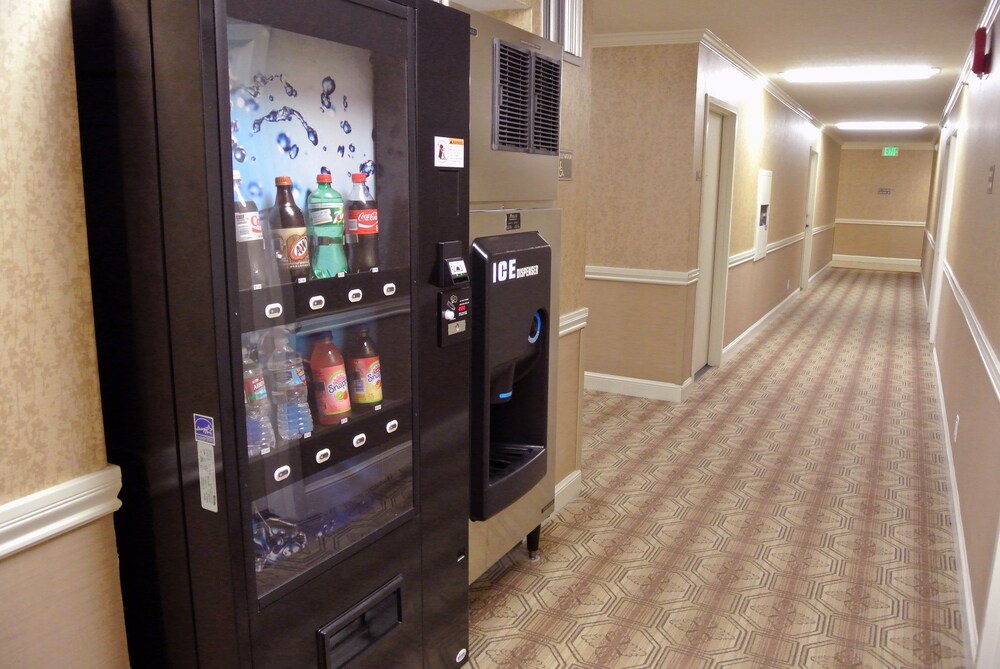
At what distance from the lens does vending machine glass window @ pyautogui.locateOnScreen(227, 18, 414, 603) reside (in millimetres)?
1507

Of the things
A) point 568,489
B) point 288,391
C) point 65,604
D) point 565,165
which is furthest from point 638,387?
point 65,604

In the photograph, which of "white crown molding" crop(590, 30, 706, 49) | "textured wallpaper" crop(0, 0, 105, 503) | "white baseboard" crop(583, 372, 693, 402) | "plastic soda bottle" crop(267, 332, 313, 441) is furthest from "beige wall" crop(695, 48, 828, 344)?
"textured wallpaper" crop(0, 0, 105, 503)

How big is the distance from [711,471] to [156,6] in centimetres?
344

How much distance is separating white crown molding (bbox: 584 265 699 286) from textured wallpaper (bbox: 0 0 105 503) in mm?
4095

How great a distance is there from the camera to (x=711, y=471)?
12.8 ft

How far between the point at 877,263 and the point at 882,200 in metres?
1.23

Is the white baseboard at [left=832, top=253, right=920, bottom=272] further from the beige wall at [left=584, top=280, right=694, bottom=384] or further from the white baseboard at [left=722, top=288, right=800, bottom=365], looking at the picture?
the beige wall at [left=584, top=280, right=694, bottom=384]

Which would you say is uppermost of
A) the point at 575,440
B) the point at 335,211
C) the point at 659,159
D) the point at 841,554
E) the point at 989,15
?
the point at 989,15

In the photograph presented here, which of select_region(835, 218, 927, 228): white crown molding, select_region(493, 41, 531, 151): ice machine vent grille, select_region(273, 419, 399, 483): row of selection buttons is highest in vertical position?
select_region(493, 41, 531, 151): ice machine vent grille

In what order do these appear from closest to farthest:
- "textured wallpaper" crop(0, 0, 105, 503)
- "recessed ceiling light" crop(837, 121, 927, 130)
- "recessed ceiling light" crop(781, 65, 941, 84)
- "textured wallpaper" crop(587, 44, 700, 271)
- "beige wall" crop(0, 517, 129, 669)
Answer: "textured wallpaper" crop(0, 0, 105, 503) → "beige wall" crop(0, 517, 129, 669) → "textured wallpaper" crop(587, 44, 700, 271) → "recessed ceiling light" crop(781, 65, 941, 84) → "recessed ceiling light" crop(837, 121, 927, 130)

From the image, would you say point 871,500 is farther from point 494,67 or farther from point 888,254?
point 888,254

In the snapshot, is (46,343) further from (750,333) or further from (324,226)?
(750,333)

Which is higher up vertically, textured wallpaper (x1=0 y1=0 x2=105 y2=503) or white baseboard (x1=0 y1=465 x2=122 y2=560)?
textured wallpaper (x1=0 y1=0 x2=105 y2=503)

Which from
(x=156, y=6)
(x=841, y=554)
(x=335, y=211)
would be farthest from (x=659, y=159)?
(x=156, y=6)
